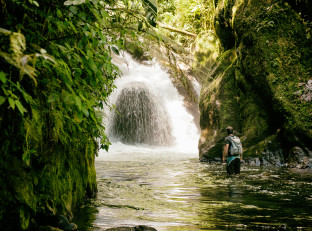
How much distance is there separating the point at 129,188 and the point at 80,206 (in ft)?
7.70

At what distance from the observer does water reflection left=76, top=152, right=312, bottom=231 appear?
4.64 meters

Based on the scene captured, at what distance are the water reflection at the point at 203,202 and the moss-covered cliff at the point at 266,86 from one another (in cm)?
209

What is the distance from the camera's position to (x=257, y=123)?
1283cm

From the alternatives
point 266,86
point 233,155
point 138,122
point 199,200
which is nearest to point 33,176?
point 199,200

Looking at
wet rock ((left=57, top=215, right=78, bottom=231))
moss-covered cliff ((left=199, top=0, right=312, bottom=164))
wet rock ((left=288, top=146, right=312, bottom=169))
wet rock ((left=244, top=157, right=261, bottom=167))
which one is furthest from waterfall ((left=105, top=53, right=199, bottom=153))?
wet rock ((left=57, top=215, right=78, bottom=231))

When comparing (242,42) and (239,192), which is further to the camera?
(242,42)

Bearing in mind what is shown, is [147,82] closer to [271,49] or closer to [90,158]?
[271,49]

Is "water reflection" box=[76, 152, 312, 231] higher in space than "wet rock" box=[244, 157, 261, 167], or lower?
lower

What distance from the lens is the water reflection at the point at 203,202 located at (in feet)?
15.2

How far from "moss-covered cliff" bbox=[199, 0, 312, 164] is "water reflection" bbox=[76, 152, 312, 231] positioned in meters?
2.09

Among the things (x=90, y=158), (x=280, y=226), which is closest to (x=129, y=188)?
(x=90, y=158)

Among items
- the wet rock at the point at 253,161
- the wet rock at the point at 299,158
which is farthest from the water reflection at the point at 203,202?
the wet rock at the point at 253,161

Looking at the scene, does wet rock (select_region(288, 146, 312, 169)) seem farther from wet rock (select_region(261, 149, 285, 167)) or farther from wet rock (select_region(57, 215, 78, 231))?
wet rock (select_region(57, 215, 78, 231))

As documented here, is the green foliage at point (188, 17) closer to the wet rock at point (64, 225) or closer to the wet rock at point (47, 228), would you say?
the wet rock at point (64, 225)
